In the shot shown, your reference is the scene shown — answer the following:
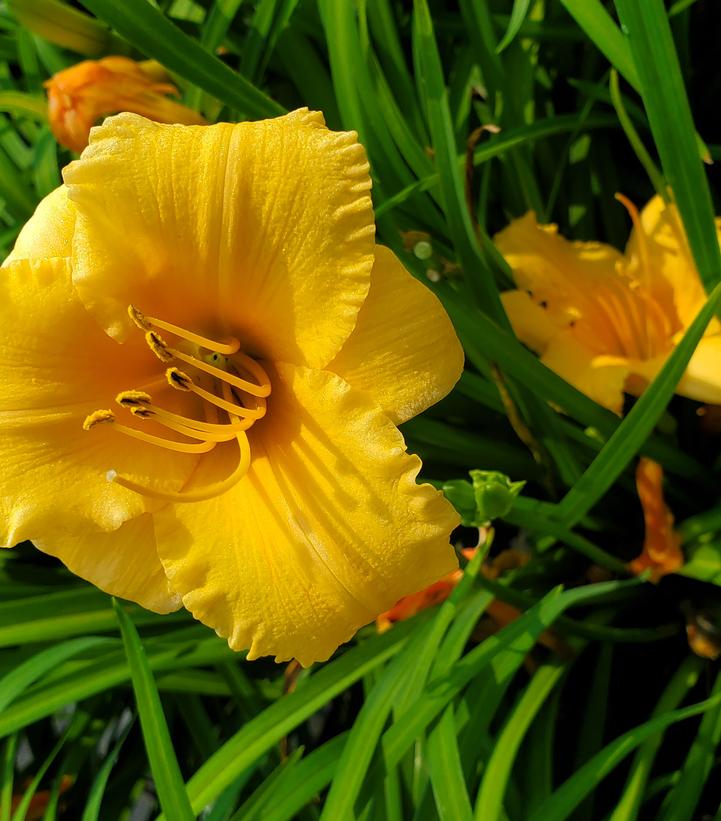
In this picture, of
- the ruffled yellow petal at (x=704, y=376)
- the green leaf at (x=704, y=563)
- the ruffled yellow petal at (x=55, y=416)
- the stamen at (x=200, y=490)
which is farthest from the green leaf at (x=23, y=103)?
the green leaf at (x=704, y=563)

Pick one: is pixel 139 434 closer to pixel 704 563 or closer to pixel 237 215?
pixel 237 215

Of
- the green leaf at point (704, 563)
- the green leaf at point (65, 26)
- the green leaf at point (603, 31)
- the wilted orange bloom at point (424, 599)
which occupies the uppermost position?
the green leaf at point (603, 31)

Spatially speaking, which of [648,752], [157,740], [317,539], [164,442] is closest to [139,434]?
[164,442]

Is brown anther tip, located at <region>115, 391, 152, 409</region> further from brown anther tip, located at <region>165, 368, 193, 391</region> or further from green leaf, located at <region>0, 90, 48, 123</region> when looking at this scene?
green leaf, located at <region>0, 90, 48, 123</region>

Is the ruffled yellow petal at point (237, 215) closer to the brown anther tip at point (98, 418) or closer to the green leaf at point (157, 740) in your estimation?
the brown anther tip at point (98, 418)

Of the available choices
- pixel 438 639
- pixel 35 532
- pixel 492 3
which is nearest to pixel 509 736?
pixel 438 639

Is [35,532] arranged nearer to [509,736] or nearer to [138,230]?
[138,230]
